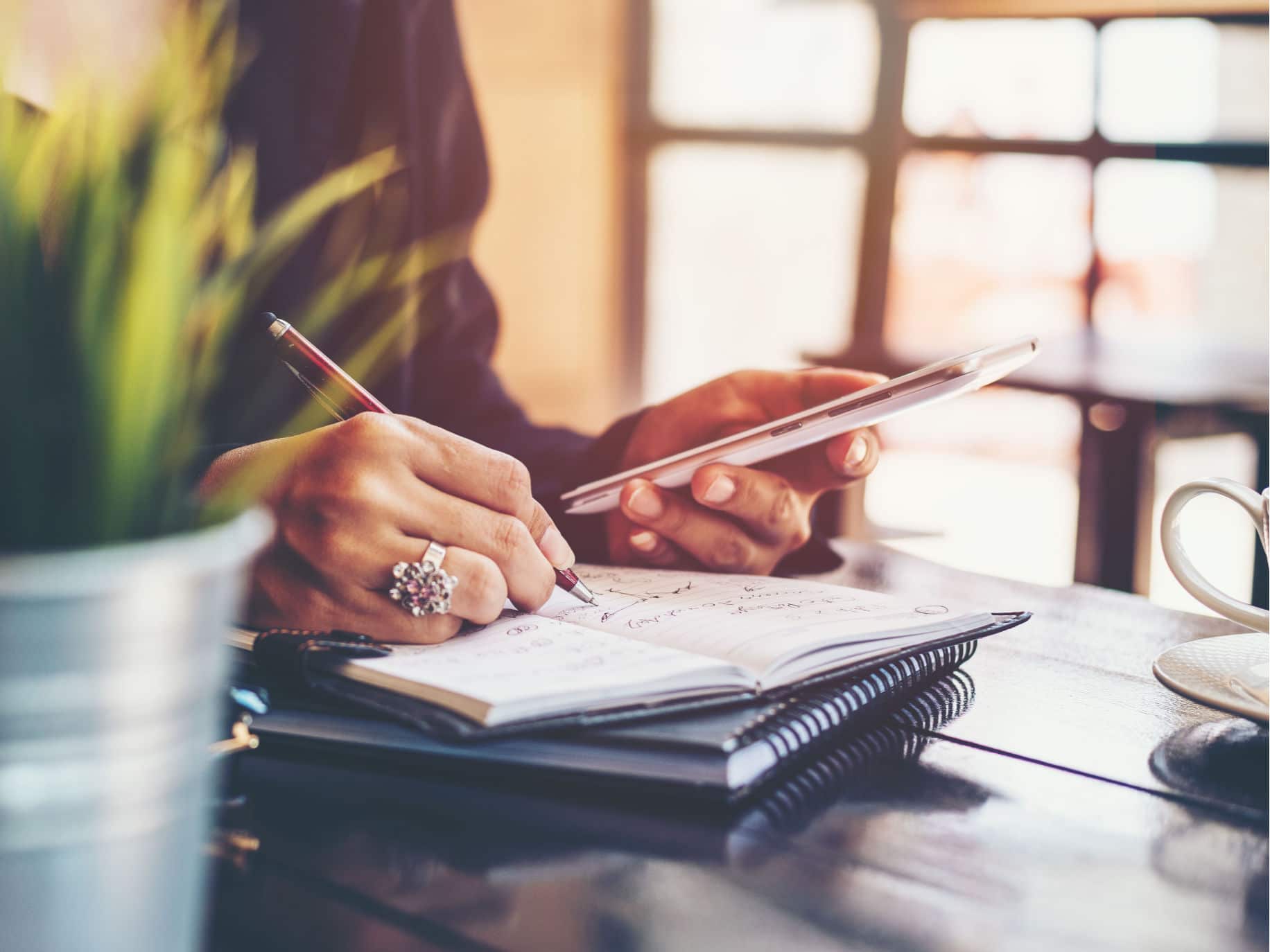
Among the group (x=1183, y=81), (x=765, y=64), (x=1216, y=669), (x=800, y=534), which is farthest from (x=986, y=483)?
(x=1216, y=669)

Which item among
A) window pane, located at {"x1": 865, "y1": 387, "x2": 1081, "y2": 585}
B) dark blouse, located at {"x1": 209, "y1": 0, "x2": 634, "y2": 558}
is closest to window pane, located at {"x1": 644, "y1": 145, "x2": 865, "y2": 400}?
window pane, located at {"x1": 865, "y1": 387, "x2": 1081, "y2": 585}

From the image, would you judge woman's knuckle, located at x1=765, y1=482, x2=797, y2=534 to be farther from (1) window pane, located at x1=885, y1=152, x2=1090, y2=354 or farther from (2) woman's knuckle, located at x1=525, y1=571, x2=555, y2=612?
(1) window pane, located at x1=885, y1=152, x2=1090, y2=354

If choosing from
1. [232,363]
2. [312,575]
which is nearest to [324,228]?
[232,363]

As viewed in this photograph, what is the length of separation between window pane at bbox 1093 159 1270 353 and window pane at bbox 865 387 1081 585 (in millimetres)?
346

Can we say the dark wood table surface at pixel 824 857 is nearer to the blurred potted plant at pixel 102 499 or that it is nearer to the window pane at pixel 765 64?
the blurred potted plant at pixel 102 499

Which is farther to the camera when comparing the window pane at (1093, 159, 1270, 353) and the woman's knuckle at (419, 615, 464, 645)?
the window pane at (1093, 159, 1270, 353)

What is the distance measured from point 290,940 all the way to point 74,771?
0.48ft

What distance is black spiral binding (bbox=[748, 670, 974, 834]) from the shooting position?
1.57 feet

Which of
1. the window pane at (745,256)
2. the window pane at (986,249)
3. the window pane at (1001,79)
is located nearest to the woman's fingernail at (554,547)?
the window pane at (986,249)

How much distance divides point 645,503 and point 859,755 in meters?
0.30

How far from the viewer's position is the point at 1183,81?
3.09 m

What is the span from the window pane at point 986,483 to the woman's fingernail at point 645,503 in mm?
2616

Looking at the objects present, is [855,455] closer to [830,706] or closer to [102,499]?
[830,706]

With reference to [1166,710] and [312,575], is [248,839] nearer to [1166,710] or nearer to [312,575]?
[312,575]
